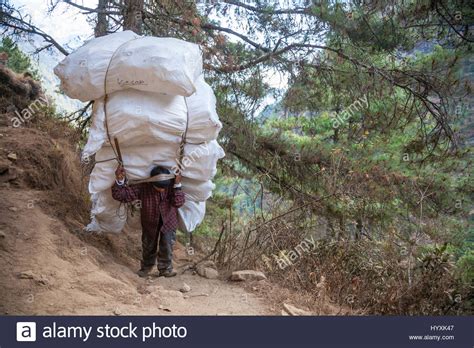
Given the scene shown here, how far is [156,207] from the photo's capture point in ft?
13.8

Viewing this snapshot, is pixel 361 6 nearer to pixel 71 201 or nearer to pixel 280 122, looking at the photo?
pixel 71 201

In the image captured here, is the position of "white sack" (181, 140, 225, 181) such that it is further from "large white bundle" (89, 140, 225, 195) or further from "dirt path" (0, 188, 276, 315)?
"dirt path" (0, 188, 276, 315)

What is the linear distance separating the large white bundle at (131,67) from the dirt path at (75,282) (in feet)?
4.30

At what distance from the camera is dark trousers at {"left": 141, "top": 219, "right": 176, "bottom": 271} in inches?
170

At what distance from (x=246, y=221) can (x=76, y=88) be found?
7.81ft

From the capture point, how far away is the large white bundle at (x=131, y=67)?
367 centimetres

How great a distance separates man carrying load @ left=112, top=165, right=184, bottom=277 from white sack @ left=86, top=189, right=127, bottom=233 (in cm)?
34

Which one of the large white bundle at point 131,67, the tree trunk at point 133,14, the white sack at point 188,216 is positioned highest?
the tree trunk at point 133,14

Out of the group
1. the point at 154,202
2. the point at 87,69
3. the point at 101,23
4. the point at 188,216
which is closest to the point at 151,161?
the point at 154,202

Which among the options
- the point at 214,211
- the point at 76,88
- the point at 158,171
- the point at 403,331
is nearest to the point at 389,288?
the point at 403,331

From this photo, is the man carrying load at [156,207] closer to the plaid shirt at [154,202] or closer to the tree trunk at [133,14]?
the plaid shirt at [154,202]

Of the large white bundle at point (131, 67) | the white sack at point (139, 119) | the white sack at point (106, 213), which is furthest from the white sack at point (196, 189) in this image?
the large white bundle at point (131, 67)

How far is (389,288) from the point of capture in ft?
13.2

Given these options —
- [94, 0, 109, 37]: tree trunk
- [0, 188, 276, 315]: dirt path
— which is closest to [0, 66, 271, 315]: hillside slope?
[0, 188, 276, 315]: dirt path
